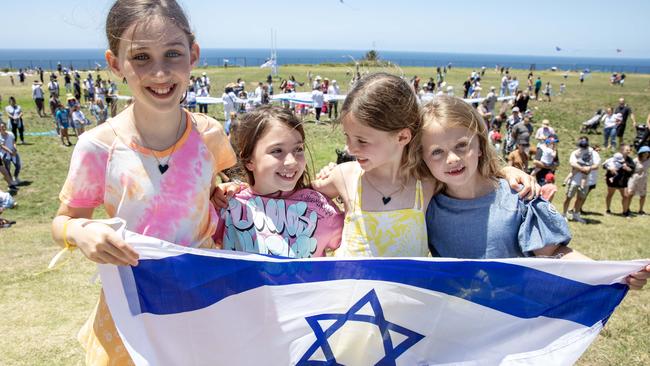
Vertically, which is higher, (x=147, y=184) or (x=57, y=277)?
(x=147, y=184)

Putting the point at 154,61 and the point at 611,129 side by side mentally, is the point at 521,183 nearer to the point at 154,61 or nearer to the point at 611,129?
the point at 154,61

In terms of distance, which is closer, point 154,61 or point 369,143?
point 154,61

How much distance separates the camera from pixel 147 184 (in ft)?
6.49

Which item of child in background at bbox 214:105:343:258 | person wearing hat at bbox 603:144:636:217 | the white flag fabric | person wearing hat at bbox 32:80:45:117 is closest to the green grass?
child in background at bbox 214:105:343:258

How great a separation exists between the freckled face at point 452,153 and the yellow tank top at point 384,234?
0.80ft

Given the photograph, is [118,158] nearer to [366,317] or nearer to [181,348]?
[181,348]

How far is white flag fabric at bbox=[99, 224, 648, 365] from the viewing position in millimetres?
2146

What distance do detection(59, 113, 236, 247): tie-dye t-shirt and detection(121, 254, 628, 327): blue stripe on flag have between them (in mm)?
168

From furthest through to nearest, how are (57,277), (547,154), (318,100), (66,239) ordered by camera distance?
(318,100) < (547,154) < (57,277) < (66,239)

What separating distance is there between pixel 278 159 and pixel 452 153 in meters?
0.93

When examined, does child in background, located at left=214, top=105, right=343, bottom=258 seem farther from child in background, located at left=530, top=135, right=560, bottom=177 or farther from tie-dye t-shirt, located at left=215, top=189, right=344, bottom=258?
child in background, located at left=530, top=135, right=560, bottom=177

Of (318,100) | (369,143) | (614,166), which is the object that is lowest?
(614,166)

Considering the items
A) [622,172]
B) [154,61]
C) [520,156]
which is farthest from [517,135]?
[154,61]

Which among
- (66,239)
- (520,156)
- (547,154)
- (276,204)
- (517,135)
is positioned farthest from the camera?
(517,135)
